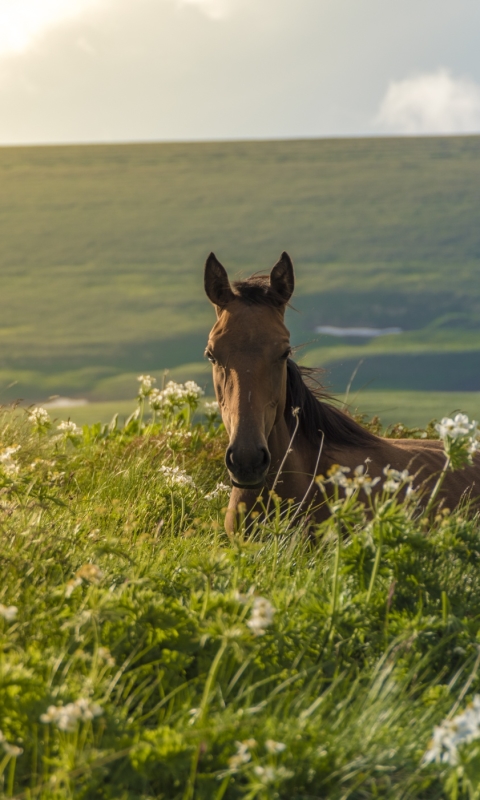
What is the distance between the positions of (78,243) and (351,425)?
126 ft

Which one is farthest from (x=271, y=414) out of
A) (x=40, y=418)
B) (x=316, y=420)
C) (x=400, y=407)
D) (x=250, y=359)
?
(x=400, y=407)

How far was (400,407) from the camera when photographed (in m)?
20.5

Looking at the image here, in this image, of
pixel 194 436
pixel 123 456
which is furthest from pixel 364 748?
pixel 194 436

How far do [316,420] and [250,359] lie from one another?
1156 mm

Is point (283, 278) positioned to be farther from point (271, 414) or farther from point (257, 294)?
point (271, 414)

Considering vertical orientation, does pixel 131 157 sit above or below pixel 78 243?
above

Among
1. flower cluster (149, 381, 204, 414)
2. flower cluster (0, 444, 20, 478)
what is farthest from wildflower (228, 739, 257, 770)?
flower cluster (149, 381, 204, 414)

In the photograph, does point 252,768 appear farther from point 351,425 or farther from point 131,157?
point 131,157

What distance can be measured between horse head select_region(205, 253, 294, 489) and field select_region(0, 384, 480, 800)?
60cm

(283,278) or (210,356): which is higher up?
(283,278)

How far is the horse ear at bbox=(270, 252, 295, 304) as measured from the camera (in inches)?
216

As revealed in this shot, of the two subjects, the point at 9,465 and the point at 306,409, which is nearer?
the point at 9,465

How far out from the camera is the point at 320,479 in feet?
10.6

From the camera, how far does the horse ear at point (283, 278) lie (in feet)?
18.0
